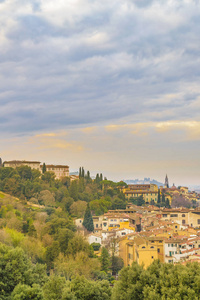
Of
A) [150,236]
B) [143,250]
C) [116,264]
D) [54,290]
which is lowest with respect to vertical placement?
[116,264]

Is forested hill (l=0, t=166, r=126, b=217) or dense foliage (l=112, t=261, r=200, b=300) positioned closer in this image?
dense foliage (l=112, t=261, r=200, b=300)

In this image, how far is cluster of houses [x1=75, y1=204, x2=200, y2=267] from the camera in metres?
34.0

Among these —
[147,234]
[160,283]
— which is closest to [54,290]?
[160,283]

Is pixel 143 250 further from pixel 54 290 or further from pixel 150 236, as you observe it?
pixel 54 290

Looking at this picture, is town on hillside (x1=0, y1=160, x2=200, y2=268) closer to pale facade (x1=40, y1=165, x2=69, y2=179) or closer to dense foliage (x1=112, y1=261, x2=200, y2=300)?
dense foliage (x1=112, y1=261, x2=200, y2=300)

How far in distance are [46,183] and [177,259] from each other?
119 feet

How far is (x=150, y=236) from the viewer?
38844mm

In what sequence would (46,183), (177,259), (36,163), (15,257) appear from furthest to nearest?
(36,163)
(46,183)
(177,259)
(15,257)

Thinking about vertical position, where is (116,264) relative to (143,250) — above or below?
below

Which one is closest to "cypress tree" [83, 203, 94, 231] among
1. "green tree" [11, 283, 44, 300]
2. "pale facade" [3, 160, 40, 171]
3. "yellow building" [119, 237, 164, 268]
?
"yellow building" [119, 237, 164, 268]

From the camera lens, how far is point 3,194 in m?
59.2

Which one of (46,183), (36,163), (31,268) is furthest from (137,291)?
(36,163)

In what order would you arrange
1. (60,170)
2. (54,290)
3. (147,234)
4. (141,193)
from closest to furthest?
1. (54,290)
2. (147,234)
3. (141,193)
4. (60,170)

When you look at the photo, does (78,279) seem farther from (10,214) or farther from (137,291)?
(10,214)
